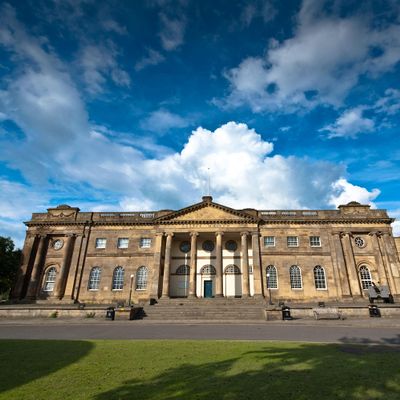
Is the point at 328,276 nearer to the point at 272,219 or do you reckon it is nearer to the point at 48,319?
the point at 272,219

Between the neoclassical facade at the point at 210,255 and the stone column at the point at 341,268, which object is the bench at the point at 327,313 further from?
the stone column at the point at 341,268

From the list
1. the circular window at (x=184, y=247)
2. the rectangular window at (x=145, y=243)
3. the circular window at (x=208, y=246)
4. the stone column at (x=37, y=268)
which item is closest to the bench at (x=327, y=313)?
the circular window at (x=208, y=246)

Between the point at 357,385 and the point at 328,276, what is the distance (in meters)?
29.9

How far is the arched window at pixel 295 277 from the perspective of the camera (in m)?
32.4

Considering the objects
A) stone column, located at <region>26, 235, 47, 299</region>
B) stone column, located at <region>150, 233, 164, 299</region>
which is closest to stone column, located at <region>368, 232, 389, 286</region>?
stone column, located at <region>150, 233, 164, 299</region>

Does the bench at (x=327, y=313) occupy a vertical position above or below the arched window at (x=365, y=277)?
below

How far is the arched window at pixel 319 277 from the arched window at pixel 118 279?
76.8 ft

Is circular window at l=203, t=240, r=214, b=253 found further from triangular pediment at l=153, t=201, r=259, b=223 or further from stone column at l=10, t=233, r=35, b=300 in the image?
stone column at l=10, t=233, r=35, b=300

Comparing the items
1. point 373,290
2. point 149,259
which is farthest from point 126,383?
point 373,290

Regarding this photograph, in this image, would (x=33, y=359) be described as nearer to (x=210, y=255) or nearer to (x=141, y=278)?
(x=141, y=278)

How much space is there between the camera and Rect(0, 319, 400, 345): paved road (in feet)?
43.6

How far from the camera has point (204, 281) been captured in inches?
1375

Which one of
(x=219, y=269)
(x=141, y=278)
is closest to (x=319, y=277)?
(x=219, y=269)

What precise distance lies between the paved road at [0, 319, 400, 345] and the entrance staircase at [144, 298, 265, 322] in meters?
3.40
